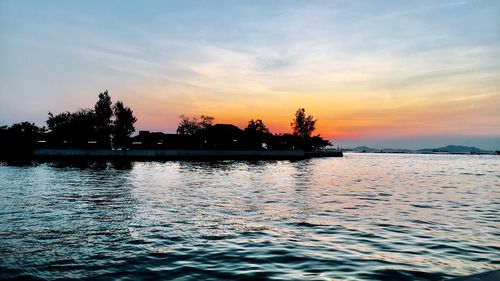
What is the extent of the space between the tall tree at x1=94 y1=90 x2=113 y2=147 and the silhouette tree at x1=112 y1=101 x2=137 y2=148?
1794 mm

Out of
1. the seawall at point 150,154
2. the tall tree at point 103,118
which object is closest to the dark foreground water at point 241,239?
the seawall at point 150,154

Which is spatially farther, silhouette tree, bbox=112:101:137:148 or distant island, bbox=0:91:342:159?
silhouette tree, bbox=112:101:137:148

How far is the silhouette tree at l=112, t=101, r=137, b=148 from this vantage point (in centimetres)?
10631

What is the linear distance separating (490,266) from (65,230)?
14817mm

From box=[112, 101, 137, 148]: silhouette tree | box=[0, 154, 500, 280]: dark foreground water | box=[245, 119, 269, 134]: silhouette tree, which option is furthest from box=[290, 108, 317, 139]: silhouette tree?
box=[0, 154, 500, 280]: dark foreground water

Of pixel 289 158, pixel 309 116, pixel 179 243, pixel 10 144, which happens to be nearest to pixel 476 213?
pixel 179 243

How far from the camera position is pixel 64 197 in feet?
79.7

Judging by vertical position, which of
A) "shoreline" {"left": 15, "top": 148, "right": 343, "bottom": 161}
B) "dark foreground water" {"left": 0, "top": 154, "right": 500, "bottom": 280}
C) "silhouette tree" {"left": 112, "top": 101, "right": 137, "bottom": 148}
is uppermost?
"silhouette tree" {"left": 112, "top": 101, "right": 137, "bottom": 148}

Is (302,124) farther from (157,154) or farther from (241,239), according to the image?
(241,239)

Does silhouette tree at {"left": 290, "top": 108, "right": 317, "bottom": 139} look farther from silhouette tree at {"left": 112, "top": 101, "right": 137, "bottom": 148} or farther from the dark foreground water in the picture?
the dark foreground water

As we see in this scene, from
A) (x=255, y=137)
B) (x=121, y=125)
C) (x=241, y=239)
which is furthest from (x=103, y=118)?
(x=241, y=239)

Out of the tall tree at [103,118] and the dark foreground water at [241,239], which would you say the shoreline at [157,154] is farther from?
the dark foreground water at [241,239]

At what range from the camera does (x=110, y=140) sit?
108 meters

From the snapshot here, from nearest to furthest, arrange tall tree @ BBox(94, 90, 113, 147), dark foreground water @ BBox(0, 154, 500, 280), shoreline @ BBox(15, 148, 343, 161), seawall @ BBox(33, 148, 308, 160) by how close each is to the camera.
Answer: dark foreground water @ BBox(0, 154, 500, 280), seawall @ BBox(33, 148, 308, 160), shoreline @ BBox(15, 148, 343, 161), tall tree @ BBox(94, 90, 113, 147)
